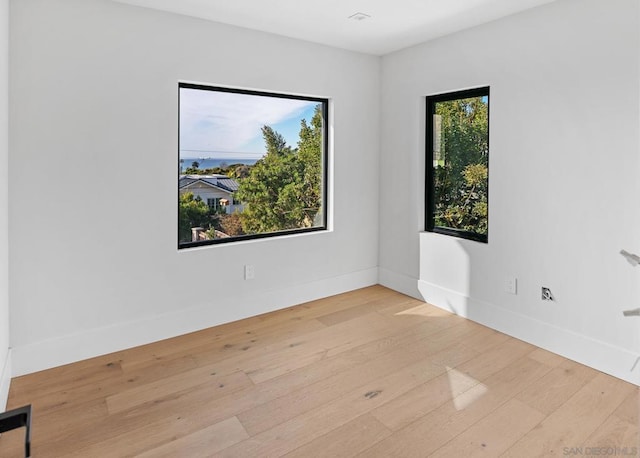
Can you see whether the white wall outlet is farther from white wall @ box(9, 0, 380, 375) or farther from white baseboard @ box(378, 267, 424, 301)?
white baseboard @ box(378, 267, 424, 301)

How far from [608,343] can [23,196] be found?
3.77 meters

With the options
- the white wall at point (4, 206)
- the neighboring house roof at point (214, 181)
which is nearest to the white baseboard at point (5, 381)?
the white wall at point (4, 206)

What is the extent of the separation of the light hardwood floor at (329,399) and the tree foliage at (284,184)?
1016 millimetres

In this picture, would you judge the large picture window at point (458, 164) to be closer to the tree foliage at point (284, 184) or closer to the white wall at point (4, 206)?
the tree foliage at point (284, 184)

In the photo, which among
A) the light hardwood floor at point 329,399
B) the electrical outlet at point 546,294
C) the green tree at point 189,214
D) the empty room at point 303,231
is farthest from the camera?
the green tree at point 189,214

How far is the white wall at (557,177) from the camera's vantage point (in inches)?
100

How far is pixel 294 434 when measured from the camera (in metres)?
2.07

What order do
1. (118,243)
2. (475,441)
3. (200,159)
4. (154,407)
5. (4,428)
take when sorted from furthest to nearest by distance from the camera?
(200,159)
(118,243)
(154,407)
(475,441)
(4,428)

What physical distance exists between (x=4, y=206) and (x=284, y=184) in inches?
83.2

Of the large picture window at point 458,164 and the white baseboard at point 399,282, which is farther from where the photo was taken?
the white baseboard at point 399,282

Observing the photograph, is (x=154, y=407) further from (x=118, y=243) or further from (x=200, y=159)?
(x=200, y=159)

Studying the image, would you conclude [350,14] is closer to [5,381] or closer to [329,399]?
[329,399]

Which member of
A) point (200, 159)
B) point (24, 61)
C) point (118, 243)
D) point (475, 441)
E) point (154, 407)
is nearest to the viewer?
point (475, 441)

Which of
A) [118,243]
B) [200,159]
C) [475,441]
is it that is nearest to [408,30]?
[200,159]
